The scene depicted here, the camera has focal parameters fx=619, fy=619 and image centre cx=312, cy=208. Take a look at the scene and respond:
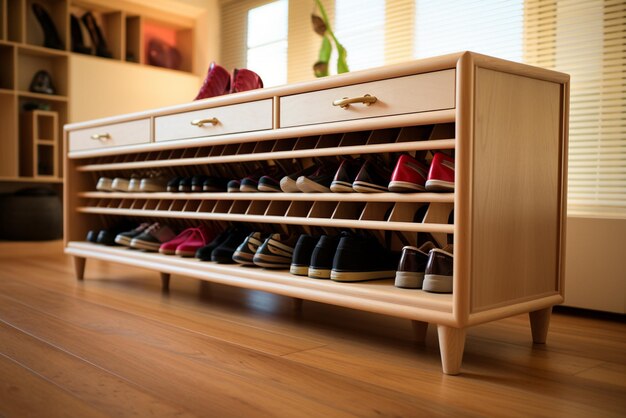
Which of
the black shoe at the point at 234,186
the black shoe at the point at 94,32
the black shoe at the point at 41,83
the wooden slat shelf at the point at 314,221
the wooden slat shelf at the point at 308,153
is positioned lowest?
the wooden slat shelf at the point at 314,221

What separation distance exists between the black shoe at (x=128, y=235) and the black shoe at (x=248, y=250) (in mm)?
708

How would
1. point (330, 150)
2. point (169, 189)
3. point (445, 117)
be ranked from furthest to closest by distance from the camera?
point (169, 189) → point (330, 150) → point (445, 117)

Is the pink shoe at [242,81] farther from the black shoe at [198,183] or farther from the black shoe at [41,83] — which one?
the black shoe at [41,83]

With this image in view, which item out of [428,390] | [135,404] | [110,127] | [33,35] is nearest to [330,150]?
[428,390]

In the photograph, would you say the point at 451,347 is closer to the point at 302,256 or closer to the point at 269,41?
the point at 302,256

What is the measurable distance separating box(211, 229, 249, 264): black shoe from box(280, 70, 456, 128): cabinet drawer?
47 centimetres

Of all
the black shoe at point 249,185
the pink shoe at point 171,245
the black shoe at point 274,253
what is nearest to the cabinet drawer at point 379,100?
the black shoe at point 249,185

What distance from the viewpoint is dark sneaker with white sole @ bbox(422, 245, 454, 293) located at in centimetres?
142

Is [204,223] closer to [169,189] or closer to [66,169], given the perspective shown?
[169,189]

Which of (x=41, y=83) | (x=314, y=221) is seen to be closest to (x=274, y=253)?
(x=314, y=221)

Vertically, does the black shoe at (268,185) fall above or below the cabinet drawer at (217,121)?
below

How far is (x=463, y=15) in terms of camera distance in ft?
9.30

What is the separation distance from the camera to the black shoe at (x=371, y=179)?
159 cm

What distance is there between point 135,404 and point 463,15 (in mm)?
2335
